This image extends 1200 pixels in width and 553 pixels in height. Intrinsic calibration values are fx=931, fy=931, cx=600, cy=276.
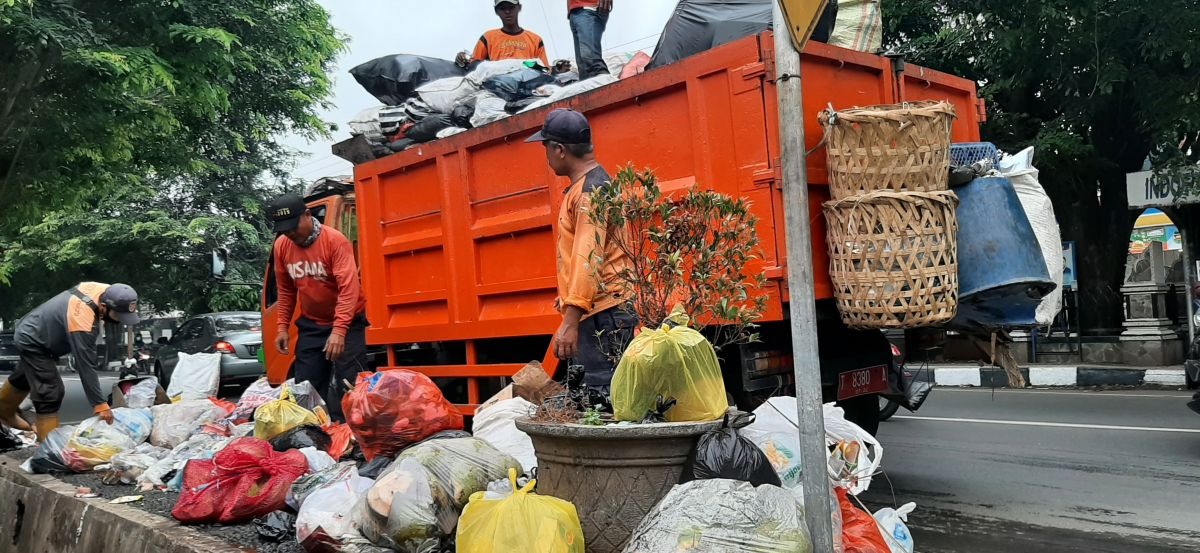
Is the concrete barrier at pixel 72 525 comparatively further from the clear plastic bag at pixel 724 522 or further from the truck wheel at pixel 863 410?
the truck wheel at pixel 863 410

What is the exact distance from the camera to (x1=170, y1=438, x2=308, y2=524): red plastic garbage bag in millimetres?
4152

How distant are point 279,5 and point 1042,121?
10.3 metres

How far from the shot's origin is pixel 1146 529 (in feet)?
14.4

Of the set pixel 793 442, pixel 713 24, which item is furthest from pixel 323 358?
pixel 793 442

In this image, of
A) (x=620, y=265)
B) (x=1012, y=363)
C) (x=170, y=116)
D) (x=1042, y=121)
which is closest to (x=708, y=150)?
(x=620, y=265)

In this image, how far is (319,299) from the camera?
20.1ft

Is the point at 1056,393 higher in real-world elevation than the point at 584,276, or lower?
lower

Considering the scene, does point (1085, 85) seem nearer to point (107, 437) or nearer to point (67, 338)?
point (107, 437)

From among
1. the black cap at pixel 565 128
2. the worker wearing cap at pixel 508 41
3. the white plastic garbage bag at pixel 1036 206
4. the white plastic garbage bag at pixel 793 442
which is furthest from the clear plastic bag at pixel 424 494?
the worker wearing cap at pixel 508 41

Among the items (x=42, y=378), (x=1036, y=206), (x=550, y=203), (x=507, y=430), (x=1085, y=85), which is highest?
(x=1085, y=85)

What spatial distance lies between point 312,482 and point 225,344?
1122 centimetres

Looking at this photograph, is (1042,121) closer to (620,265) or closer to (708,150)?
(708,150)

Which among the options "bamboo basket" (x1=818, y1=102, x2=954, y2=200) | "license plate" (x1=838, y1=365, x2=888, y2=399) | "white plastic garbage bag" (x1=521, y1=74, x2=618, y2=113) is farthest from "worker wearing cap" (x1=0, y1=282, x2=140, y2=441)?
"bamboo basket" (x1=818, y1=102, x2=954, y2=200)

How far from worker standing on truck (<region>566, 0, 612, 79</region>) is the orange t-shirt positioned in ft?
2.89
